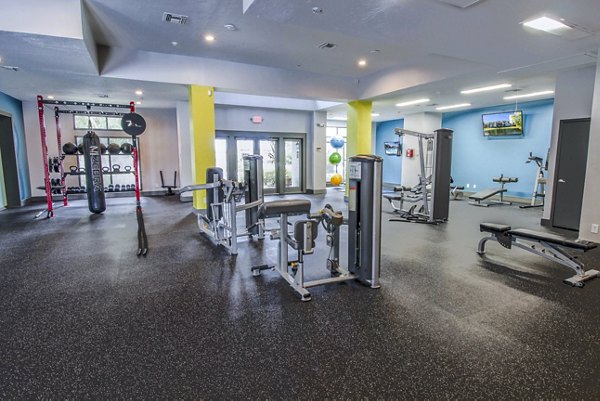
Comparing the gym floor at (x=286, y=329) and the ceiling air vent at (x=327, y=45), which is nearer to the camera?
the gym floor at (x=286, y=329)

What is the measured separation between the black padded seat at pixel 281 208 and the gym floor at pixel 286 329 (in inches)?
30.4

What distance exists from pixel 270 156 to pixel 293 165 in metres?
0.92

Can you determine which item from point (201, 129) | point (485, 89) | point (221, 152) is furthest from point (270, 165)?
point (485, 89)

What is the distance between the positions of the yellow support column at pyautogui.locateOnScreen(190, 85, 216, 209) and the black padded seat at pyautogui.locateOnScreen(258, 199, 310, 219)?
13.2 ft

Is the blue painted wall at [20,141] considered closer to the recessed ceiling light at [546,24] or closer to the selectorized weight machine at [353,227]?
the selectorized weight machine at [353,227]

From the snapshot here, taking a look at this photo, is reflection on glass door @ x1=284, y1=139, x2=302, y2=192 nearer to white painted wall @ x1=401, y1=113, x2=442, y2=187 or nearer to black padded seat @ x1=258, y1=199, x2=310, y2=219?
white painted wall @ x1=401, y1=113, x2=442, y2=187

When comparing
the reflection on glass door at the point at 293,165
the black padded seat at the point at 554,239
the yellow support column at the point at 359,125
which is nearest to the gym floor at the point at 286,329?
the black padded seat at the point at 554,239

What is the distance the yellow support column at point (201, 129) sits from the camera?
6734 mm

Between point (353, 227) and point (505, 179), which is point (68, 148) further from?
point (505, 179)

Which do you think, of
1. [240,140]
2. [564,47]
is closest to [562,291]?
[564,47]

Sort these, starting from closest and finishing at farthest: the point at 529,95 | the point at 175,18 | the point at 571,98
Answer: the point at 175,18
the point at 571,98
the point at 529,95

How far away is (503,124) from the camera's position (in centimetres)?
948

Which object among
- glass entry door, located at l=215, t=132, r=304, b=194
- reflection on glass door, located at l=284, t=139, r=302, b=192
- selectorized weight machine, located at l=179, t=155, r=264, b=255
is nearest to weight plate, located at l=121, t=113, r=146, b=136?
selectorized weight machine, located at l=179, t=155, r=264, b=255

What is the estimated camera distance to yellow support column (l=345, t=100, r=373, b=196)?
8758mm
